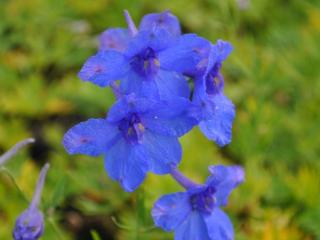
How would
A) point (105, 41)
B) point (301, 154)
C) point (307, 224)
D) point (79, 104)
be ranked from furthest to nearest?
point (79, 104) < point (301, 154) < point (307, 224) < point (105, 41)

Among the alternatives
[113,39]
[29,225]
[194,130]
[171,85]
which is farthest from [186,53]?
[194,130]

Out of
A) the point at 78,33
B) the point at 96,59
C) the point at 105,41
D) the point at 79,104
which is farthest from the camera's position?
the point at 78,33

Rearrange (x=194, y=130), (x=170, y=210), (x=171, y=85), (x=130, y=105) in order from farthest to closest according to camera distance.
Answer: (x=194, y=130)
(x=170, y=210)
(x=171, y=85)
(x=130, y=105)

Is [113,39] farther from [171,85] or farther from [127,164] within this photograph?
[127,164]

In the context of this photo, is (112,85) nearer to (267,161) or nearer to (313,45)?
(267,161)

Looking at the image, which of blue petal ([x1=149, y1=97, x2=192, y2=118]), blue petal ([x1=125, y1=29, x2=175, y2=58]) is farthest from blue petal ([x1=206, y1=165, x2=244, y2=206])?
blue petal ([x1=125, y1=29, x2=175, y2=58])

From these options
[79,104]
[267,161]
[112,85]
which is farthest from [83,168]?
[112,85]

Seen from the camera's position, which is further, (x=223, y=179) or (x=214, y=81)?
(x=223, y=179)

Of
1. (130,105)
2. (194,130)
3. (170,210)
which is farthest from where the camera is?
(194,130)
